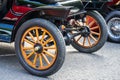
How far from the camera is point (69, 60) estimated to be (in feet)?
14.4

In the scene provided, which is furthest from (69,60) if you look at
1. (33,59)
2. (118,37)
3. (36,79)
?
(118,37)

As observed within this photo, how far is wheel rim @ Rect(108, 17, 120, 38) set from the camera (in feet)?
18.6

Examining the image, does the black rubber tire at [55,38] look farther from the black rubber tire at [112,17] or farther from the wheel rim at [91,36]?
the black rubber tire at [112,17]

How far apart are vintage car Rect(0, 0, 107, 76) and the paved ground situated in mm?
186

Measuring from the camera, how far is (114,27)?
5.70 metres

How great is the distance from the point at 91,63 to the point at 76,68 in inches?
13.3

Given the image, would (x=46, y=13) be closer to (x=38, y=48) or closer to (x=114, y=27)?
(x=38, y=48)

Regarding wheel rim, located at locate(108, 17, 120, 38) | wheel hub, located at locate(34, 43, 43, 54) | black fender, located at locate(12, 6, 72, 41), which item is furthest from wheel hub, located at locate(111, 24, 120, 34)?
wheel hub, located at locate(34, 43, 43, 54)

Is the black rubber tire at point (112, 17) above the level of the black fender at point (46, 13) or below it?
below

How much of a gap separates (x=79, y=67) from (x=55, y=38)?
2.58 ft

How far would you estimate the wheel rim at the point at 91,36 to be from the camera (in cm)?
472

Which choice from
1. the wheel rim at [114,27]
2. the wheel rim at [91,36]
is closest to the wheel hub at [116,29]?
the wheel rim at [114,27]

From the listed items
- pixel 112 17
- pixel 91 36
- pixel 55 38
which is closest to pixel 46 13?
pixel 55 38

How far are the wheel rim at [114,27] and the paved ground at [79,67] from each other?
2.40 feet
